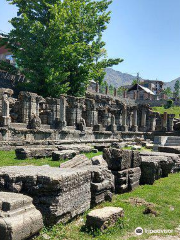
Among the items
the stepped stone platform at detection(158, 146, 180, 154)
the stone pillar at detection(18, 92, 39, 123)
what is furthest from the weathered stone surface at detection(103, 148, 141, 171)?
the stone pillar at detection(18, 92, 39, 123)

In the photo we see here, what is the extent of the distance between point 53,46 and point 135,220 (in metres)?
→ 20.7

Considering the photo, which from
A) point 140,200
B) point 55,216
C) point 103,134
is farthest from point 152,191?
point 103,134

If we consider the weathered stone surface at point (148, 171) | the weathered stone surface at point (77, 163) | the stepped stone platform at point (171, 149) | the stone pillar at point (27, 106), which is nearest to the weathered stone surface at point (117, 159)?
the weathered stone surface at point (77, 163)

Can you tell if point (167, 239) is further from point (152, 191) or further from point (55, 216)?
point (152, 191)

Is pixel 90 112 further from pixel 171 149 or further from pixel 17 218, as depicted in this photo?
pixel 17 218

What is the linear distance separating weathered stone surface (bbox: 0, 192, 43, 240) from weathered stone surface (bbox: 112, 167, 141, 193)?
3.57m

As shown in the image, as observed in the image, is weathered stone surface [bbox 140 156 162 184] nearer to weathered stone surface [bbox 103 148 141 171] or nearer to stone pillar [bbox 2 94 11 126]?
weathered stone surface [bbox 103 148 141 171]

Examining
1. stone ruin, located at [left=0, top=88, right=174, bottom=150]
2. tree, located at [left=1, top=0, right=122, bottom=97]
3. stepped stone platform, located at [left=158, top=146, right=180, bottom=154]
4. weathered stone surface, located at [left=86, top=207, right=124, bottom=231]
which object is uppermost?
tree, located at [left=1, top=0, right=122, bottom=97]

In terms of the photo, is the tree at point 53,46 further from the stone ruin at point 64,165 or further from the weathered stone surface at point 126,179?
the weathered stone surface at point 126,179

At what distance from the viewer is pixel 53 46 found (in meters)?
23.8

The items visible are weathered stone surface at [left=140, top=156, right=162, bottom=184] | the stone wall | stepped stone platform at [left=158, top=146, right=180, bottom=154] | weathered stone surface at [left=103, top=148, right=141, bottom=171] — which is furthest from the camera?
the stone wall

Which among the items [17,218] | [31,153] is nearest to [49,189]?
[17,218]

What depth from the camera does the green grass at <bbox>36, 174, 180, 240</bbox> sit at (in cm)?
470

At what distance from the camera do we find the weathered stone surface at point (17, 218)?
3.74m
